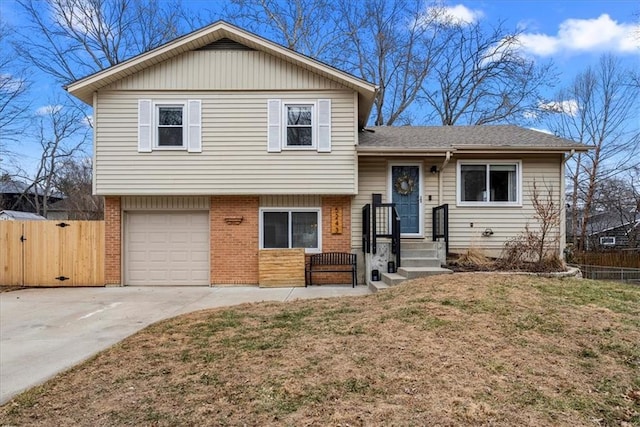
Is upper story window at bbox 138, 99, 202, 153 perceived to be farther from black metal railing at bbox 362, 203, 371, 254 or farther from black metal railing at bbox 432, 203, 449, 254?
black metal railing at bbox 432, 203, 449, 254

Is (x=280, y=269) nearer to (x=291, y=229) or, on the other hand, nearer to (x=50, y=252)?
(x=291, y=229)

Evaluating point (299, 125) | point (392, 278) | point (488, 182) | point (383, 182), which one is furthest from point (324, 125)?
point (488, 182)

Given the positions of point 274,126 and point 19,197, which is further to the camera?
point 19,197

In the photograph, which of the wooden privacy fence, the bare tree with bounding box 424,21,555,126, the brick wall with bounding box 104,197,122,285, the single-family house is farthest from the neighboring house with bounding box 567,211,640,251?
the single-family house

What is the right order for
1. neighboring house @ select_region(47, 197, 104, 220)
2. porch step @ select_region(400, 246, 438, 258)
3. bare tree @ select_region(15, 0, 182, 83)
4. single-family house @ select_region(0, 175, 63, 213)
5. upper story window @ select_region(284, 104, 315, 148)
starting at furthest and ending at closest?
single-family house @ select_region(0, 175, 63, 213) → neighboring house @ select_region(47, 197, 104, 220) → bare tree @ select_region(15, 0, 182, 83) → upper story window @ select_region(284, 104, 315, 148) → porch step @ select_region(400, 246, 438, 258)

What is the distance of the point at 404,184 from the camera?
35.0 feet

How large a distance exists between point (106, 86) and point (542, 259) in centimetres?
1073

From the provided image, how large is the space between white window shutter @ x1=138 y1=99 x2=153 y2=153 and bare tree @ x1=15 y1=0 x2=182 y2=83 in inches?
517

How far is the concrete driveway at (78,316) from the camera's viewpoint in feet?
15.3

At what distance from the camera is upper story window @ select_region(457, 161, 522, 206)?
10.6 m

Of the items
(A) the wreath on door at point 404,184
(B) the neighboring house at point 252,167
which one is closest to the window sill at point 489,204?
(B) the neighboring house at point 252,167

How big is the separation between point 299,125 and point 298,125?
25 mm

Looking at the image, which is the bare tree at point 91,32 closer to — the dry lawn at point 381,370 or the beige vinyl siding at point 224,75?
the beige vinyl siding at point 224,75

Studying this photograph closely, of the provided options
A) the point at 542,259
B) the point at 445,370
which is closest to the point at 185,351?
the point at 445,370
